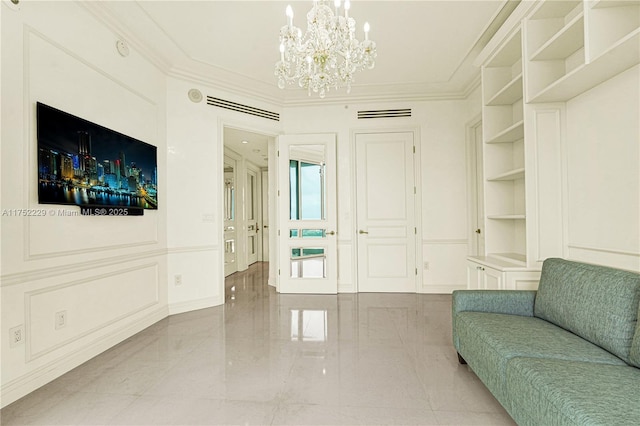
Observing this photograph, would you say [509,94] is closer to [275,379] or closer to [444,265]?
[444,265]

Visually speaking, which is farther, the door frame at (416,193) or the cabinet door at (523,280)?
the door frame at (416,193)

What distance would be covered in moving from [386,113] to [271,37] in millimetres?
2161

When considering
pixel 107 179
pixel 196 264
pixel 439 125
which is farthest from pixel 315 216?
pixel 107 179

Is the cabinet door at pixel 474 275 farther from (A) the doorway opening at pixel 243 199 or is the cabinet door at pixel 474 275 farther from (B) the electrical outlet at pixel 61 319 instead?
(B) the electrical outlet at pixel 61 319

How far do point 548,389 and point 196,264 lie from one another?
12.1 ft

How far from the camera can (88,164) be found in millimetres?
2551

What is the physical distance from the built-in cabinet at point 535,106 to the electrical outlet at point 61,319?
3488 millimetres

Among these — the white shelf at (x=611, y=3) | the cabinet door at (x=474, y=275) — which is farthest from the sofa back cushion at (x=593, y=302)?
the white shelf at (x=611, y=3)

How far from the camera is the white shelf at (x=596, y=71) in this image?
1.72 m

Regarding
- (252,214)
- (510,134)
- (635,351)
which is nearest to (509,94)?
(510,134)

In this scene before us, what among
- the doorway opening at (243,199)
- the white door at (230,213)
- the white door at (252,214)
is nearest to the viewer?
the doorway opening at (243,199)

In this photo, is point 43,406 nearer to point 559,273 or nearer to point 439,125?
point 559,273

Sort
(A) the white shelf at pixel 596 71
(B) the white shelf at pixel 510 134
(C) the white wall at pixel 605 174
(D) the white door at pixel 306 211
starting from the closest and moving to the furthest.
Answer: (A) the white shelf at pixel 596 71
(C) the white wall at pixel 605 174
(B) the white shelf at pixel 510 134
(D) the white door at pixel 306 211

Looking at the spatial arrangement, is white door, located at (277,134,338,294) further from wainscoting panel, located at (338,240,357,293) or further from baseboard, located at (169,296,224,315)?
baseboard, located at (169,296,224,315)
